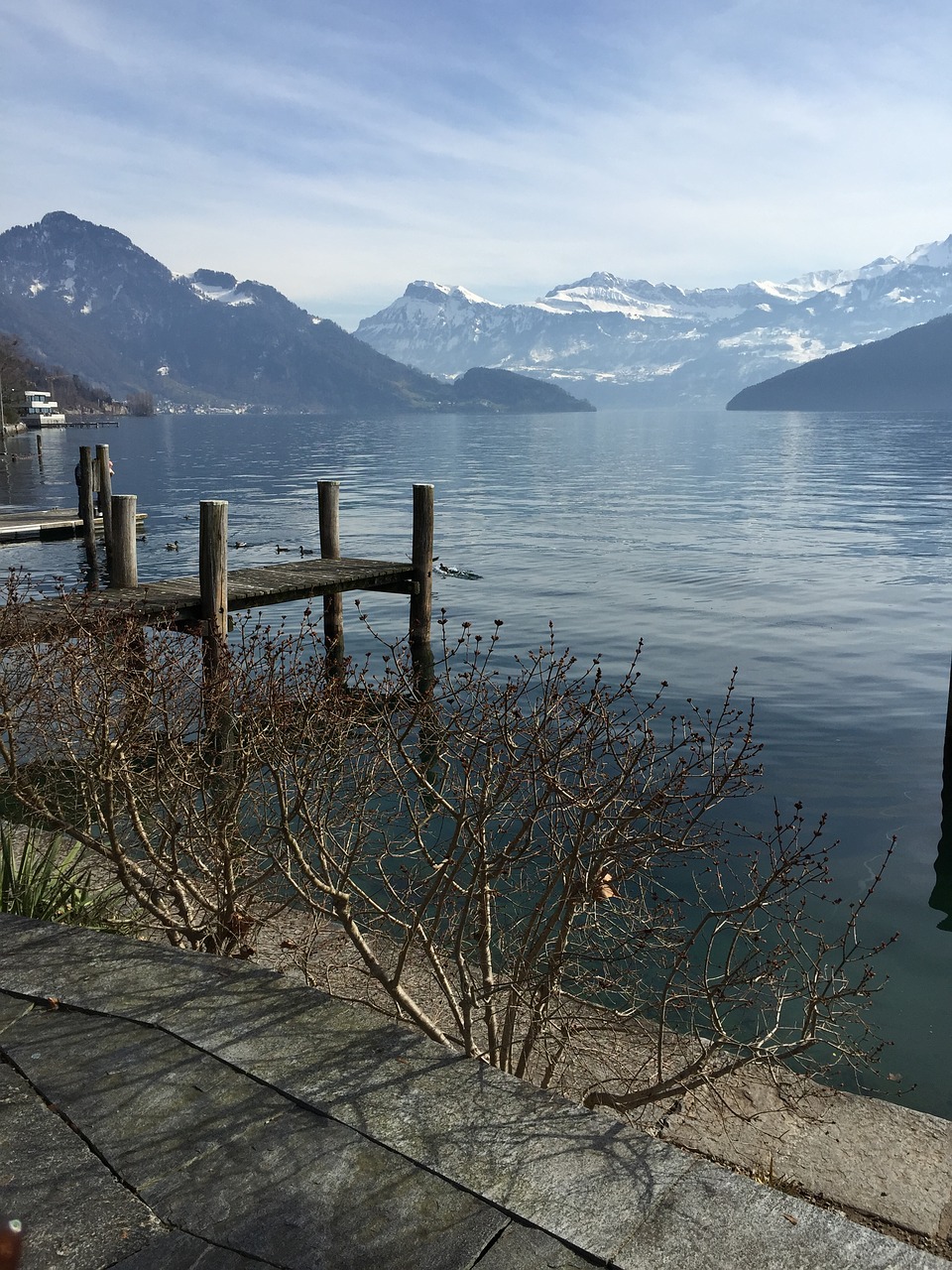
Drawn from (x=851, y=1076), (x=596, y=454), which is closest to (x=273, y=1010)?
(x=851, y=1076)

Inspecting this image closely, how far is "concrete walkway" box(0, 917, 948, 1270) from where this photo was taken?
8.92 ft

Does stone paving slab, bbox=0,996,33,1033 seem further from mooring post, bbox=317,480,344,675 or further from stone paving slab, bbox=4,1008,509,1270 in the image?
mooring post, bbox=317,480,344,675

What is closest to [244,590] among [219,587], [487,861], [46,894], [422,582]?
[219,587]

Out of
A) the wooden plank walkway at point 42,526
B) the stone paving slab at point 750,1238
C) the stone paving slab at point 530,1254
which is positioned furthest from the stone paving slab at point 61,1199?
the wooden plank walkway at point 42,526

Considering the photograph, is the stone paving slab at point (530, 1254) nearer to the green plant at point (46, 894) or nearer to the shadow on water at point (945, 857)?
the green plant at point (46, 894)

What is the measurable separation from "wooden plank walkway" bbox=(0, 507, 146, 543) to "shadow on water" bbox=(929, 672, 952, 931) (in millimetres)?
25390

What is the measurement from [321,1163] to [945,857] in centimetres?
982

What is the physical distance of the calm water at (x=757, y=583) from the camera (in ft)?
37.4

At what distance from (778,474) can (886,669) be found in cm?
5616

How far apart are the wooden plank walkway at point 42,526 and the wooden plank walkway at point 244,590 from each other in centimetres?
1471

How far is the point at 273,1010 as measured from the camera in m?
3.82

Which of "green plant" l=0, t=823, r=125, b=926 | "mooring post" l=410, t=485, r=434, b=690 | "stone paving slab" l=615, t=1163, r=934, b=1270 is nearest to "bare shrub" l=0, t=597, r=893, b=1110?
"green plant" l=0, t=823, r=125, b=926

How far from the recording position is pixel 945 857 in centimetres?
1110

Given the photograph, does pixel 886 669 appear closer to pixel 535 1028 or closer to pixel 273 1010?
pixel 535 1028
